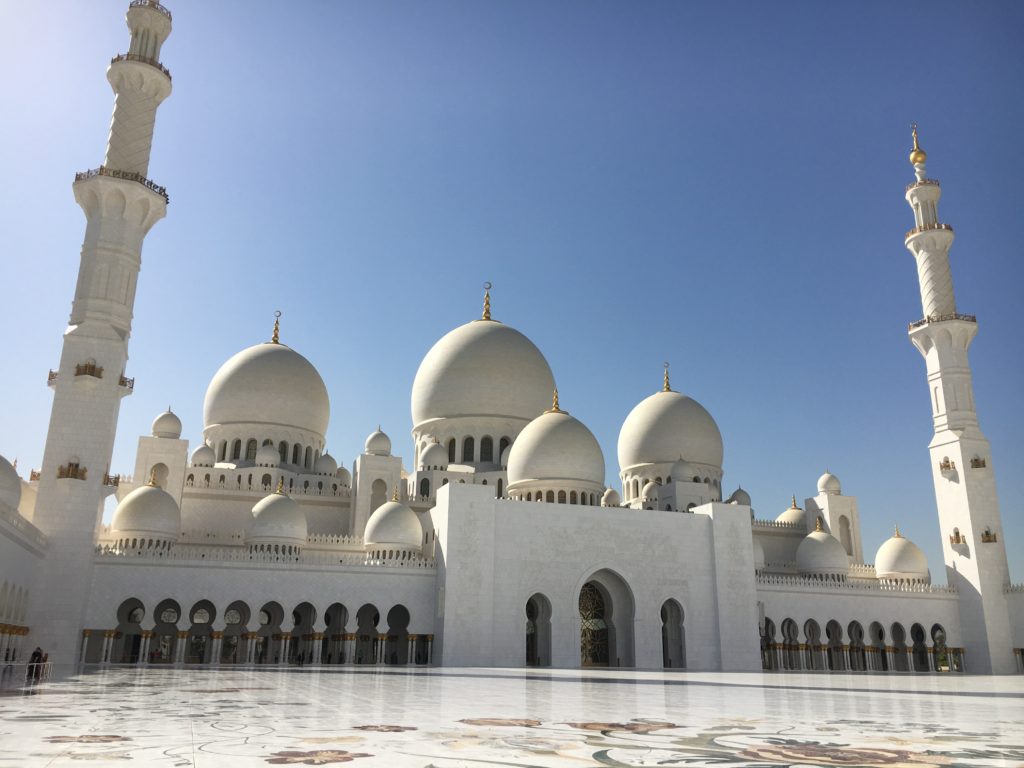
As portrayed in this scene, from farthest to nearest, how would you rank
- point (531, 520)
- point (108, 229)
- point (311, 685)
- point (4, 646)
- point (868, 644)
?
point (868, 644) < point (531, 520) < point (108, 229) < point (4, 646) < point (311, 685)

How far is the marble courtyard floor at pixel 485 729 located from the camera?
4.32 m

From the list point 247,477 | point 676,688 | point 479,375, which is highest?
point 479,375

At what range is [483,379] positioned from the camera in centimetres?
3027

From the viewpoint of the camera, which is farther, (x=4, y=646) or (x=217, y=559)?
(x=217, y=559)

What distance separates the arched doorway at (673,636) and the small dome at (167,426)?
657 inches

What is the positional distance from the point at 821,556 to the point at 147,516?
2152cm

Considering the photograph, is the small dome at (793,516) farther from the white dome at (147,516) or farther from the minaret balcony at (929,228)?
the white dome at (147,516)

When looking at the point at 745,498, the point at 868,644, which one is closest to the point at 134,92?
the point at 745,498

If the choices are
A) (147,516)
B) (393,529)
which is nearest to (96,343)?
(147,516)

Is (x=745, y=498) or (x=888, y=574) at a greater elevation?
(x=745, y=498)

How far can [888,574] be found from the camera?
29250mm

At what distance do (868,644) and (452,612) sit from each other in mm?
14706

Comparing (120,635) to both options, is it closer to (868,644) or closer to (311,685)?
(311,685)

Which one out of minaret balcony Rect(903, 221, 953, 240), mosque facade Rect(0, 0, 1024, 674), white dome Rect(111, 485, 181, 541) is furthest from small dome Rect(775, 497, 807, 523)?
white dome Rect(111, 485, 181, 541)
